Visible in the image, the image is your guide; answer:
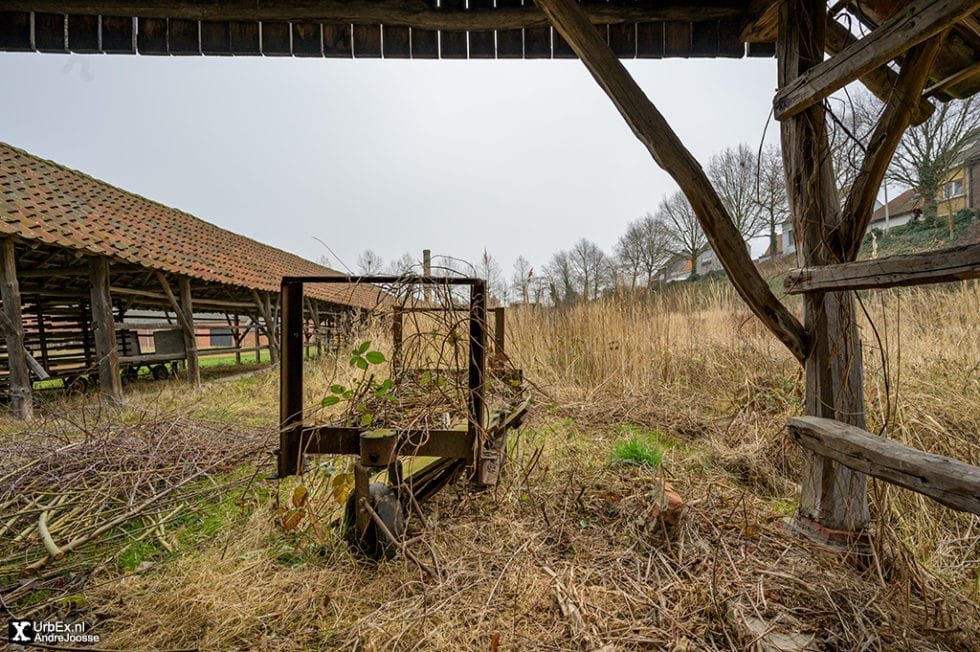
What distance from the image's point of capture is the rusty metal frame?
155 cm

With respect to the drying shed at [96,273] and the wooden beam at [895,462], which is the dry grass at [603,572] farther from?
the drying shed at [96,273]

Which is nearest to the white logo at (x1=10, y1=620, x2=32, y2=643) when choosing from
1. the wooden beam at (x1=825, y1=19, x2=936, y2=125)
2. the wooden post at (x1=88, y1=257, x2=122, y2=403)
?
the wooden beam at (x1=825, y1=19, x2=936, y2=125)

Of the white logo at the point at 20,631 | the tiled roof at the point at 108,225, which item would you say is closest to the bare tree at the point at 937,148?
the tiled roof at the point at 108,225

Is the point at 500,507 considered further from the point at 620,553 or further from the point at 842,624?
the point at 842,624

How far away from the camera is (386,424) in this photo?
160 cm

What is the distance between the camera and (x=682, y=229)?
61.5 feet

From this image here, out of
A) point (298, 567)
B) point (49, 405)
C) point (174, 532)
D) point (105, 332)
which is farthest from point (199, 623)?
point (105, 332)

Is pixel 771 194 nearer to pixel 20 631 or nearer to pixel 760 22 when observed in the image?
pixel 760 22

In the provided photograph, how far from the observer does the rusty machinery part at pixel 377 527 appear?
61.6 inches

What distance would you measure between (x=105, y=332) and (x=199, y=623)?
5.74 metres

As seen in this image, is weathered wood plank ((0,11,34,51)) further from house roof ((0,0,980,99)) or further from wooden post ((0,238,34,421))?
wooden post ((0,238,34,421))

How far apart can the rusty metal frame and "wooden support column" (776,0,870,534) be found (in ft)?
4.63

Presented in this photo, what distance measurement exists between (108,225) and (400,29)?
624 cm

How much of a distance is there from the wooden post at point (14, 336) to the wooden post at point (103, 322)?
74 centimetres
